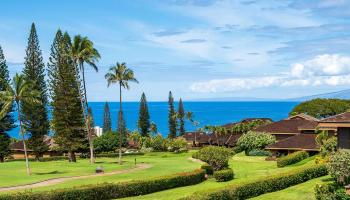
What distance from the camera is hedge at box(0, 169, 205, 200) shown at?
29.6 m

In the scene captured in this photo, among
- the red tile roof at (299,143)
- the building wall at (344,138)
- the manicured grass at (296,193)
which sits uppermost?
the building wall at (344,138)

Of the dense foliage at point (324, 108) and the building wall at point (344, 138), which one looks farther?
the dense foliage at point (324, 108)

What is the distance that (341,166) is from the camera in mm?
26438

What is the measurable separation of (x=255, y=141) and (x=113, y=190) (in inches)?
1751

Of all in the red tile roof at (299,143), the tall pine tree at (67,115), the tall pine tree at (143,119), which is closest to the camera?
the red tile roof at (299,143)

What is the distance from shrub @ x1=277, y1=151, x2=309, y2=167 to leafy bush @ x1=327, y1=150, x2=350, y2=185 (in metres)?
25.1

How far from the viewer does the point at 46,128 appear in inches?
3034

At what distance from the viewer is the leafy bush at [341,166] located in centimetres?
2627

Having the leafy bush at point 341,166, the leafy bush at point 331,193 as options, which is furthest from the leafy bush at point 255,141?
the leafy bush at point 331,193

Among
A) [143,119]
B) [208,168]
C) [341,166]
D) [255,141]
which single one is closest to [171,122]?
[143,119]

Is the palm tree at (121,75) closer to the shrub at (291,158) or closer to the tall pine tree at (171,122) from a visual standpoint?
the shrub at (291,158)

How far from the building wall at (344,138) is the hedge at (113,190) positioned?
45.0 feet

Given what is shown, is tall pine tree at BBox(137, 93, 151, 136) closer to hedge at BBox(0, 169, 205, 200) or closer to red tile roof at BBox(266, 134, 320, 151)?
red tile roof at BBox(266, 134, 320, 151)

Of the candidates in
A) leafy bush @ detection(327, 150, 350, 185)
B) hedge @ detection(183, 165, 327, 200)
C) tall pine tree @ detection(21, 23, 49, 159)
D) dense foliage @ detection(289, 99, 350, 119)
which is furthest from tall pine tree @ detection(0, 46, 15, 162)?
dense foliage @ detection(289, 99, 350, 119)
